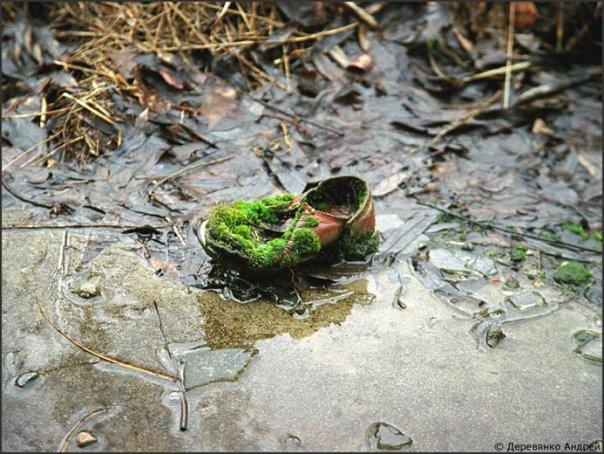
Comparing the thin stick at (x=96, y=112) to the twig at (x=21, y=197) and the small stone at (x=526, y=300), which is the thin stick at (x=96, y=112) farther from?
the small stone at (x=526, y=300)

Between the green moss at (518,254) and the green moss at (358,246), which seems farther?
the green moss at (518,254)

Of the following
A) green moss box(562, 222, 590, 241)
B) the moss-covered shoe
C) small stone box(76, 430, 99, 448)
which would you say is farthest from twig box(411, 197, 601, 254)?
small stone box(76, 430, 99, 448)

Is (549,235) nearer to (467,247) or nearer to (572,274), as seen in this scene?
(572,274)

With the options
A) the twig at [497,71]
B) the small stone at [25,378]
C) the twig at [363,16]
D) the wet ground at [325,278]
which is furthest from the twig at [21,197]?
the twig at [497,71]

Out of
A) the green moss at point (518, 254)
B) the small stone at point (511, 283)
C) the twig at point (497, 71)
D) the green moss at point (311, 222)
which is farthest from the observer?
the twig at point (497, 71)

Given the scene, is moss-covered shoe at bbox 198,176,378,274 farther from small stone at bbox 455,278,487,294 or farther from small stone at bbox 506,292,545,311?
small stone at bbox 506,292,545,311

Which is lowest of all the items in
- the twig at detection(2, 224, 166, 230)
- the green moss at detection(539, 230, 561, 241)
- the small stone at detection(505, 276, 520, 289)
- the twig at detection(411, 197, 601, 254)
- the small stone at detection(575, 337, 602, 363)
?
the green moss at detection(539, 230, 561, 241)

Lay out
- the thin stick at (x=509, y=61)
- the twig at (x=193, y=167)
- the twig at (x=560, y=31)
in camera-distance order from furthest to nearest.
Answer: the twig at (x=560, y=31), the thin stick at (x=509, y=61), the twig at (x=193, y=167)

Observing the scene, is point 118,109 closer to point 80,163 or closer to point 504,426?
point 80,163
